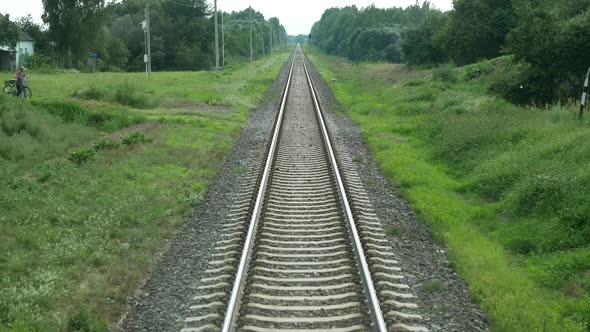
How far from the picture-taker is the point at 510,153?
12516 millimetres

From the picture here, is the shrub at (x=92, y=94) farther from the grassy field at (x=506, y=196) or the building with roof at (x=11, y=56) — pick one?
the building with roof at (x=11, y=56)

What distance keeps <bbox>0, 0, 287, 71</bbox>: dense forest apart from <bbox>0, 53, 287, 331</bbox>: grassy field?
3373 cm

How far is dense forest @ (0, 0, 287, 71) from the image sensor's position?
5919 centimetres

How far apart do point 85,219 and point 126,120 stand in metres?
10.8

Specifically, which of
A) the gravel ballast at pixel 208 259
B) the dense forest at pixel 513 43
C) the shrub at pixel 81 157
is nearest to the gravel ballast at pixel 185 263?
the gravel ballast at pixel 208 259

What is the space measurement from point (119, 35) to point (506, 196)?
72198mm

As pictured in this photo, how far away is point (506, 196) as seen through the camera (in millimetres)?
10336

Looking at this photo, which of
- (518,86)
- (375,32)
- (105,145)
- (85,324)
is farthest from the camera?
(375,32)

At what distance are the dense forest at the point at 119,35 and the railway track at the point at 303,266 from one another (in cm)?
4422

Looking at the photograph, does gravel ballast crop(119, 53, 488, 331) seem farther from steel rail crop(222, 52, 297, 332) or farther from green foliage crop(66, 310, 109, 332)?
steel rail crop(222, 52, 297, 332)

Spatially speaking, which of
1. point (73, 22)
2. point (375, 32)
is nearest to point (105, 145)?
point (73, 22)

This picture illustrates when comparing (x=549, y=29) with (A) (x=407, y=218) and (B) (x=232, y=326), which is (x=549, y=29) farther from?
(B) (x=232, y=326)

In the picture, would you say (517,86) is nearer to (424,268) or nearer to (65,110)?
(424,268)

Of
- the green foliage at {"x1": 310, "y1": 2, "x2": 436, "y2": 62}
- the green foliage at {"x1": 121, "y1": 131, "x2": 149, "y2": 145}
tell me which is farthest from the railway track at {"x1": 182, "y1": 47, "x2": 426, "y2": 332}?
the green foliage at {"x1": 310, "y1": 2, "x2": 436, "y2": 62}
